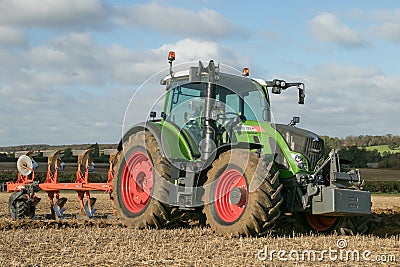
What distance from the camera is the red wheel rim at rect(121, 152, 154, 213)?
10078mm

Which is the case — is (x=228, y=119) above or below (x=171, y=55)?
below

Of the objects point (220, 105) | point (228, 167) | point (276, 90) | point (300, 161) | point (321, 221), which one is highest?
point (276, 90)

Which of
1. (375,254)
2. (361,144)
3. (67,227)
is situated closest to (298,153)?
(375,254)

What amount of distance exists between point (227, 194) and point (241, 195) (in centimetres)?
52

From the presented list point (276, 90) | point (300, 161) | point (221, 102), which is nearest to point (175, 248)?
point (300, 161)

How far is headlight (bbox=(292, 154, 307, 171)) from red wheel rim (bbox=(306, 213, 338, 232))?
110 centimetres

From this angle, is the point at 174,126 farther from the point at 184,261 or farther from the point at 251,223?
the point at 184,261

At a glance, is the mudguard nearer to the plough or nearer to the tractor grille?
the tractor grille

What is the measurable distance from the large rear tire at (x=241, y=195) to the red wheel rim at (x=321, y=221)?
1.82 metres

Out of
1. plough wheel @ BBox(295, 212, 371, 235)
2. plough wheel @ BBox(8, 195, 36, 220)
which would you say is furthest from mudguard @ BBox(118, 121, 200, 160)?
plough wheel @ BBox(8, 195, 36, 220)

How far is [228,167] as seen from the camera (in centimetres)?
883

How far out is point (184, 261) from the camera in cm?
642

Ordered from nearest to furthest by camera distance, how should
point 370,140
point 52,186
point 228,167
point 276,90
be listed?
point 228,167
point 276,90
point 52,186
point 370,140

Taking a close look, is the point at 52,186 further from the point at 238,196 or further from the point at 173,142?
the point at 238,196
